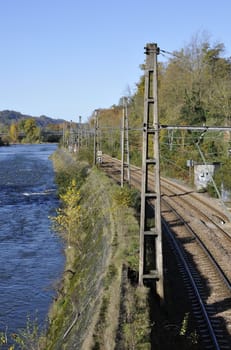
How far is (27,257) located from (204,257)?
35.6 feet

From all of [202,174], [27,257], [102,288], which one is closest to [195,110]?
[202,174]

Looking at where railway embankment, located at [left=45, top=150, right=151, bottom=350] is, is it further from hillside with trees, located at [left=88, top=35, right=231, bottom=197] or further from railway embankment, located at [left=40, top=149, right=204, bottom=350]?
Answer: hillside with trees, located at [left=88, top=35, right=231, bottom=197]

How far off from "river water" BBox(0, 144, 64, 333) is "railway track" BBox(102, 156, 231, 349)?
5.79 m

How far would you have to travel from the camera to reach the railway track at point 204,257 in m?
13.5

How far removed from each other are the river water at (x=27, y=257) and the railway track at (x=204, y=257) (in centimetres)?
579

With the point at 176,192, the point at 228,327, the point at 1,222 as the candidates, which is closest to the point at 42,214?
the point at 1,222

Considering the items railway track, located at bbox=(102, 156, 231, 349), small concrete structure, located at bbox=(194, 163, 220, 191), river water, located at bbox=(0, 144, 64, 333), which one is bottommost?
river water, located at bbox=(0, 144, 64, 333)

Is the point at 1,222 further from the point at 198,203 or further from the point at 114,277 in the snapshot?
the point at 114,277

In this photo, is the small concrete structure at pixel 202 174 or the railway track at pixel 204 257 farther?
the small concrete structure at pixel 202 174

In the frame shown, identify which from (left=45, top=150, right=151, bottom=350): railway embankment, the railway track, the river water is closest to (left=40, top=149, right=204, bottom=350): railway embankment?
(left=45, top=150, right=151, bottom=350): railway embankment

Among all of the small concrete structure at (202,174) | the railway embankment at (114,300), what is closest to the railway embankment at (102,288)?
the railway embankment at (114,300)

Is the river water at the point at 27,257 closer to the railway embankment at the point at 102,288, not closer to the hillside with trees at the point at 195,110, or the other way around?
the railway embankment at the point at 102,288

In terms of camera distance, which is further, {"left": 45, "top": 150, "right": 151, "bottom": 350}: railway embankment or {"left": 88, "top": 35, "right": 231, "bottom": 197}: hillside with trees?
{"left": 88, "top": 35, "right": 231, "bottom": 197}: hillside with trees

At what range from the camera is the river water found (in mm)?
19406
